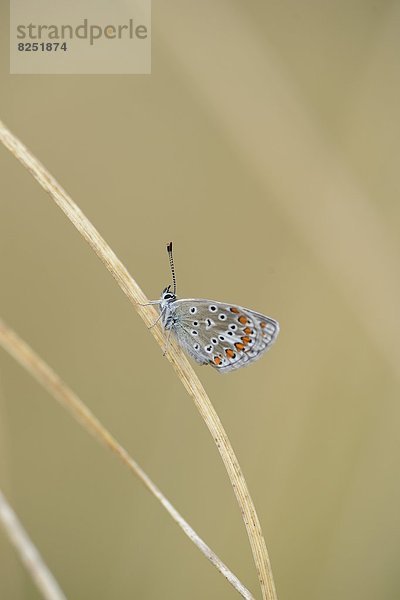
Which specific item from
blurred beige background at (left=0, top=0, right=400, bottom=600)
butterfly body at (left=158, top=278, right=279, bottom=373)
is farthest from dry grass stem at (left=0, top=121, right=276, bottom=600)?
blurred beige background at (left=0, top=0, right=400, bottom=600)

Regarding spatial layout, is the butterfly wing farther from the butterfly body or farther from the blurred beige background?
the blurred beige background

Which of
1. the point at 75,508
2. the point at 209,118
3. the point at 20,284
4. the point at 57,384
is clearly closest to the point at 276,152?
the point at 209,118

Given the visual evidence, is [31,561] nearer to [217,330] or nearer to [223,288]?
[217,330]

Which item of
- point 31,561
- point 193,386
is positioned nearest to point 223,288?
point 193,386

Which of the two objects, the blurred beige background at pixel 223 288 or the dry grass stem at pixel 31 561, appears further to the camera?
the blurred beige background at pixel 223 288

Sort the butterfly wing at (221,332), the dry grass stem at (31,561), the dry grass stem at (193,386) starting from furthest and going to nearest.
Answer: the butterfly wing at (221,332)
the dry grass stem at (193,386)
the dry grass stem at (31,561)

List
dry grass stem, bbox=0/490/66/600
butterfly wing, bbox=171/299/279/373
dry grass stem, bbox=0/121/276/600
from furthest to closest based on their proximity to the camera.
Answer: butterfly wing, bbox=171/299/279/373 → dry grass stem, bbox=0/121/276/600 → dry grass stem, bbox=0/490/66/600

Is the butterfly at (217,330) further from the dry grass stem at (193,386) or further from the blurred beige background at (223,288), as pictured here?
the blurred beige background at (223,288)

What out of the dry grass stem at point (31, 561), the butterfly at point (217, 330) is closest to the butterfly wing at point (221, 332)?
the butterfly at point (217, 330)
